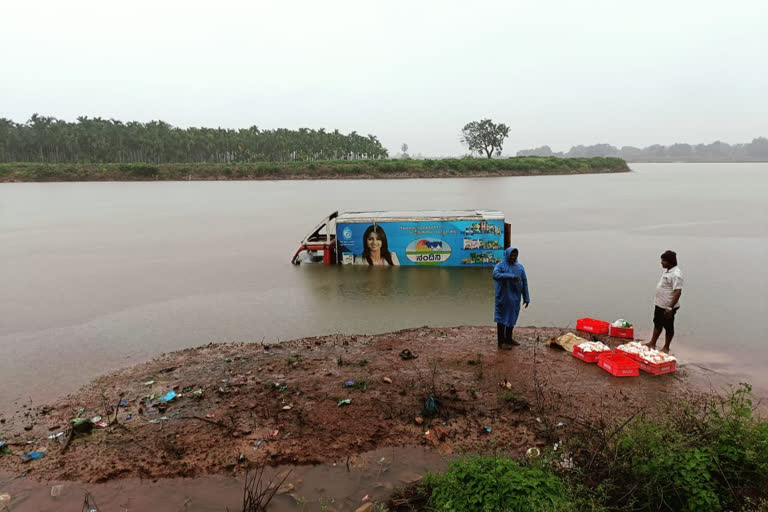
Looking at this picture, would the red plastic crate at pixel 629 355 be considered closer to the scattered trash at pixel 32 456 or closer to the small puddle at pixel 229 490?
the small puddle at pixel 229 490

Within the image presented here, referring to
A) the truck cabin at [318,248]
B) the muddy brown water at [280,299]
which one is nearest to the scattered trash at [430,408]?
the muddy brown water at [280,299]

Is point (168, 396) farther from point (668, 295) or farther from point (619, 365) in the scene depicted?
point (668, 295)

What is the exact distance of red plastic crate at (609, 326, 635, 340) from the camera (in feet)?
25.6

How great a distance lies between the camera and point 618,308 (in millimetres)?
9836

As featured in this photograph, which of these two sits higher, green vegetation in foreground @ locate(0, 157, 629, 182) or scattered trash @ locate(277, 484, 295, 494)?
green vegetation in foreground @ locate(0, 157, 629, 182)

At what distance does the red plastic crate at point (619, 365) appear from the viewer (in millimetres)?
6238

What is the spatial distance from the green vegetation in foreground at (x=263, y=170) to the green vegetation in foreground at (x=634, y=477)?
2797 inches

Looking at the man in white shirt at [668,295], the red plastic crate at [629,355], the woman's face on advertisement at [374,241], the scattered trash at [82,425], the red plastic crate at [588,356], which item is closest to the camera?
the scattered trash at [82,425]

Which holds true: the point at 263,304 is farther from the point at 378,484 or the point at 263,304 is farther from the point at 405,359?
the point at 378,484

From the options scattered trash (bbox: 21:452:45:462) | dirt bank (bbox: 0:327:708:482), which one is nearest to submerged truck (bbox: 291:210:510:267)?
dirt bank (bbox: 0:327:708:482)

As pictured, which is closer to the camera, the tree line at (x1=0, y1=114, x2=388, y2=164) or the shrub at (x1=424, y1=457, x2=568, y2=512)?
the shrub at (x1=424, y1=457, x2=568, y2=512)

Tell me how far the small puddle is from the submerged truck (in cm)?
922

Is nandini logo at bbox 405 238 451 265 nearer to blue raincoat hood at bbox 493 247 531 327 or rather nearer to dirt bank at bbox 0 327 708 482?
dirt bank at bbox 0 327 708 482

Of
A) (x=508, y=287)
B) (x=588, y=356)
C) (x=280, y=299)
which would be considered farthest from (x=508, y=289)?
(x=280, y=299)
